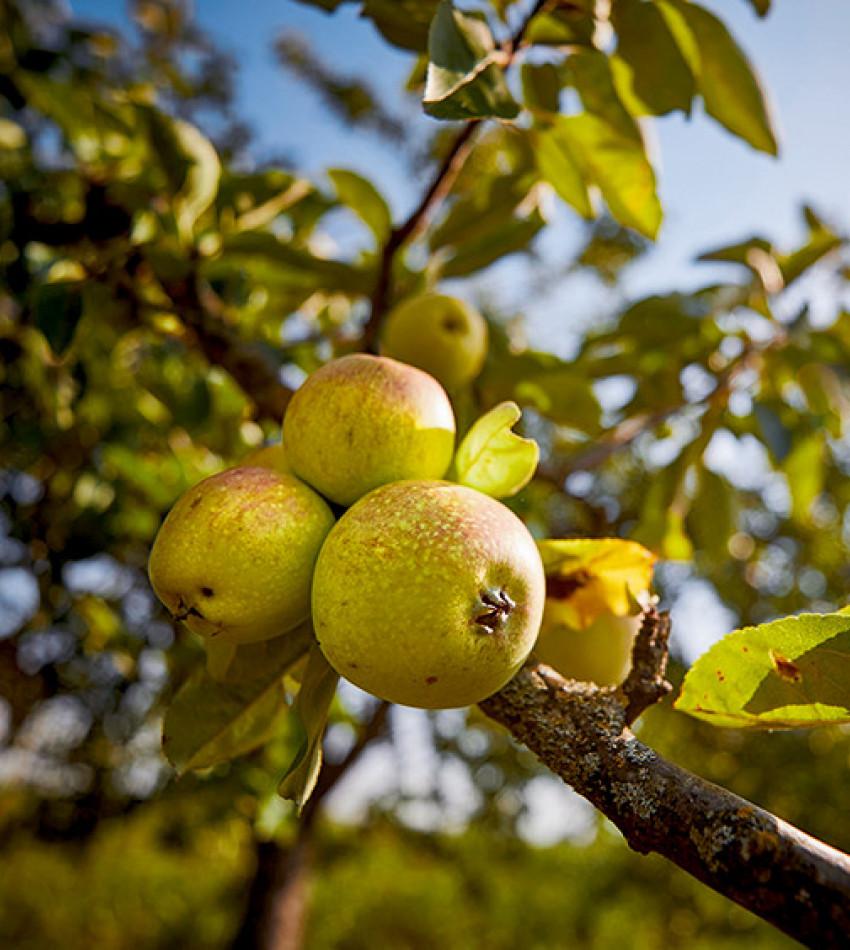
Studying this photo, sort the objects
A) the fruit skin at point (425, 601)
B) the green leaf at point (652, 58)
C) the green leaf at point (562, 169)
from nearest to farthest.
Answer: the fruit skin at point (425, 601)
the green leaf at point (652, 58)
the green leaf at point (562, 169)

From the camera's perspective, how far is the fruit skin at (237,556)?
866mm

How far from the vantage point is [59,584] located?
2713mm

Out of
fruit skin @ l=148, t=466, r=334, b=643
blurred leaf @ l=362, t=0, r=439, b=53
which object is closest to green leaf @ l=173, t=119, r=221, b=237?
blurred leaf @ l=362, t=0, r=439, b=53

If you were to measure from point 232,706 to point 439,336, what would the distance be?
0.93 meters

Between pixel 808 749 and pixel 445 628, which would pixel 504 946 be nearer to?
pixel 808 749

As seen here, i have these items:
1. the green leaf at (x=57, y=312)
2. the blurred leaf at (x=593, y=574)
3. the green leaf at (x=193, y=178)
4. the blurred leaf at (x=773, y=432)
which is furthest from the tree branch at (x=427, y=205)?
the blurred leaf at (x=773, y=432)

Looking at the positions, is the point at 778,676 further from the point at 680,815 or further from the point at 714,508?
the point at 714,508

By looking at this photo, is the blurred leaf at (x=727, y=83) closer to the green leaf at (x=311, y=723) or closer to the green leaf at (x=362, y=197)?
the green leaf at (x=362, y=197)

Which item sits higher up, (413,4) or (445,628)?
(413,4)

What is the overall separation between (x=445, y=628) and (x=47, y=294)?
146 centimetres

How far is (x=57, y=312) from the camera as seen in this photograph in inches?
69.5

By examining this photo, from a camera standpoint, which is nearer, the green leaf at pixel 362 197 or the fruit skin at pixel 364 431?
the fruit skin at pixel 364 431

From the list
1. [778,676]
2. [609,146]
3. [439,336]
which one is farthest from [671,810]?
[609,146]

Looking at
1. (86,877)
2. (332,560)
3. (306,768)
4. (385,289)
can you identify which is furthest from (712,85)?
(86,877)
